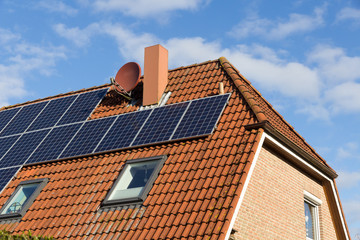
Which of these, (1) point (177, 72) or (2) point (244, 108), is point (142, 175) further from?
(1) point (177, 72)

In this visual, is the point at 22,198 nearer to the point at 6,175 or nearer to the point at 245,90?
the point at 6,175

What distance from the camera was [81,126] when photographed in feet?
49.9

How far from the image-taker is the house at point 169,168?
10.8 metres

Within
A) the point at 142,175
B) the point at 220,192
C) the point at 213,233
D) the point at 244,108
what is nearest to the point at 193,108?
the point at 244,108

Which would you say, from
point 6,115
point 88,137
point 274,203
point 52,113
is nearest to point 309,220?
point 274,203

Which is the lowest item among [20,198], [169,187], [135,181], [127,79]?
[20,198]

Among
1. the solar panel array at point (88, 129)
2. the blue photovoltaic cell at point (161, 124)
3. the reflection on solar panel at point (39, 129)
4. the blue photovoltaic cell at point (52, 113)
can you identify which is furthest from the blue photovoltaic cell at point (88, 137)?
the blue photovoltaic cell at point (52, 113)

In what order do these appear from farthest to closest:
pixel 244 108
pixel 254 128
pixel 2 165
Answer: pixel 2 165 → pixel 244 108 → pixel 254 128

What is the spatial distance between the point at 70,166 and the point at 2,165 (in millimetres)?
2680

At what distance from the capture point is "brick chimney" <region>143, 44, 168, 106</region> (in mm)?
15133

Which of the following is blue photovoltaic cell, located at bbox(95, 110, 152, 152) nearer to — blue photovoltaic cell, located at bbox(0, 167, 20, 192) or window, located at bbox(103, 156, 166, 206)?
window, located at bbox(103, 156, 166, 206)

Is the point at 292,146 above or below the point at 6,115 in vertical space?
below

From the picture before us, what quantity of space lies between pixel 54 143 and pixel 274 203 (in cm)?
697

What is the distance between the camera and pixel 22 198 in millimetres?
13406
